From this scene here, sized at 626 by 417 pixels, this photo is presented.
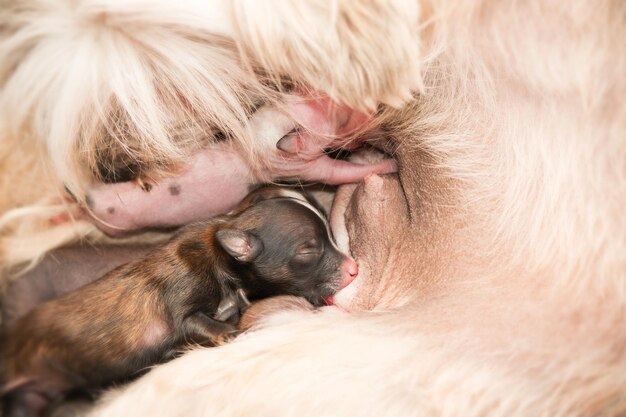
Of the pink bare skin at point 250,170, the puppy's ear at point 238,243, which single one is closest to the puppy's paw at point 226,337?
the puppy's ear at point 238,243

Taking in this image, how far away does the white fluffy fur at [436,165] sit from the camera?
0.98 metres

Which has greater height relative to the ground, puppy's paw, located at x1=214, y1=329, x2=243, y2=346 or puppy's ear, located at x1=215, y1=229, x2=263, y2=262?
puppy's ear, located at x1=215, y1=229, x2=263, y2=262

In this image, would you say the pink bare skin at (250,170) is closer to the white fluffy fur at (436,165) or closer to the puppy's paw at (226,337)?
the white fluffy fur at (436,165)

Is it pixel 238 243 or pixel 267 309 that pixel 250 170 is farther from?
pixel 267 309

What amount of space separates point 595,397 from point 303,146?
2.20 feet

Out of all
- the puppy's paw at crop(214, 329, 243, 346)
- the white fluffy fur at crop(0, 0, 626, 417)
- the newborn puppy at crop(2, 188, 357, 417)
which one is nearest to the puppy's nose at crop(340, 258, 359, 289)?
the newborn puppy at crop(2, 188, 357, 417)

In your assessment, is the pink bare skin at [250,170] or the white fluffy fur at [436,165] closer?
the white fluffy fur at [436,165]

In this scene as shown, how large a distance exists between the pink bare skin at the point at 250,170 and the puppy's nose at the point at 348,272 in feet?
0.58

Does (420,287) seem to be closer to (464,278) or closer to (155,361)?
(464,278)

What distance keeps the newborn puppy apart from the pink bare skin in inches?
2.7

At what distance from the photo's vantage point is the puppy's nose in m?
1.30

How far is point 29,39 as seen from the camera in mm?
1225

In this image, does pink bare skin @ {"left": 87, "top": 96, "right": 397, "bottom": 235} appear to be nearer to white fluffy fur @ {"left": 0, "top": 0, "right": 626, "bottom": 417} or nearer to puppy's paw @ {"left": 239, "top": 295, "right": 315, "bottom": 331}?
white fluffy fur @ {"left": 0, "top": 0, "right": 626, "bottom": 417}

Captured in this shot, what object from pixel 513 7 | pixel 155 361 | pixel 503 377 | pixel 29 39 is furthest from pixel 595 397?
pixel 29 39
